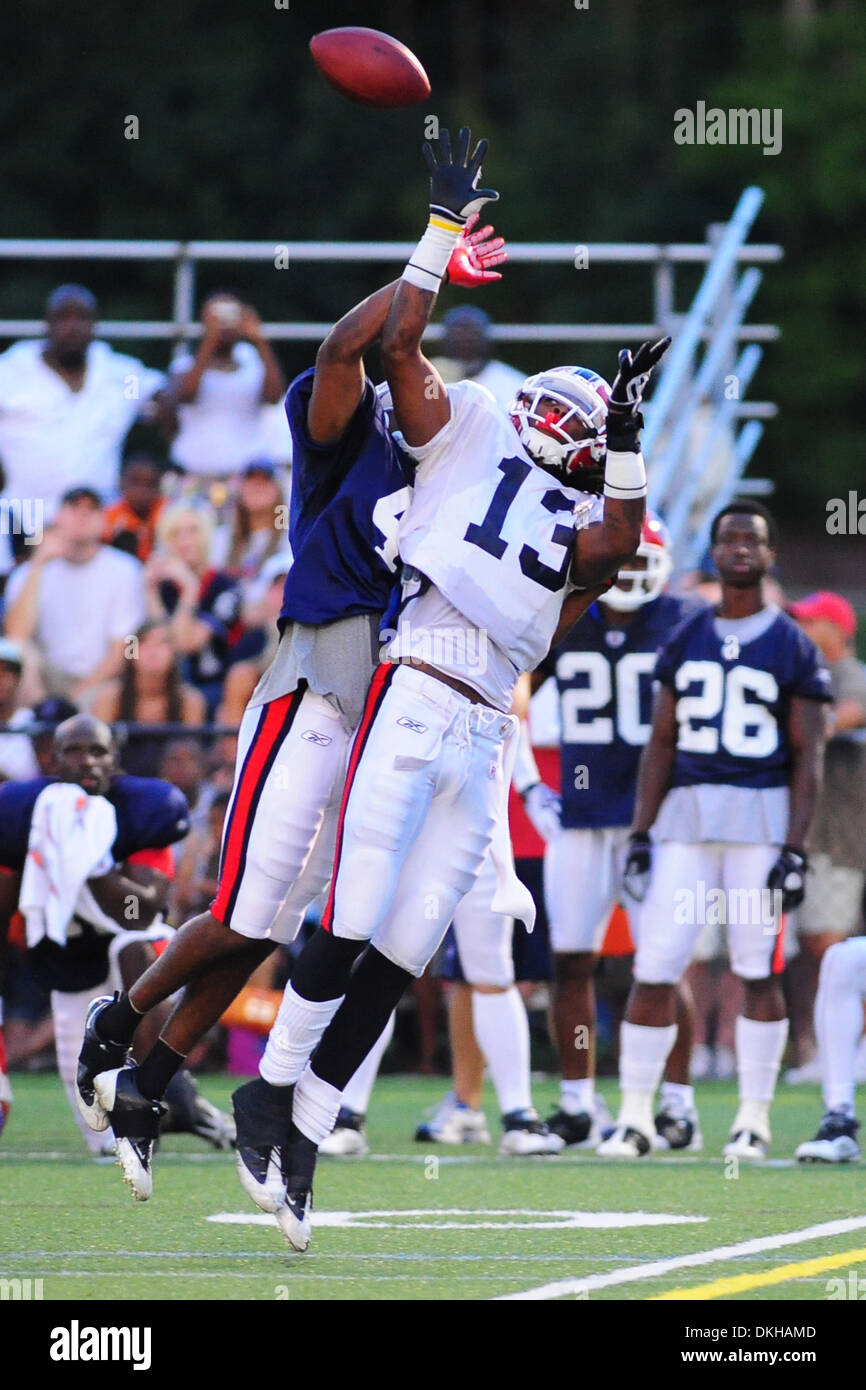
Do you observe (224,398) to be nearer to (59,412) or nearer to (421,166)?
(59,412)

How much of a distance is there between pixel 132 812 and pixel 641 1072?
166 centimetres

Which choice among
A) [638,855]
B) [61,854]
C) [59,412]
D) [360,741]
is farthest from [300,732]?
[59,412]

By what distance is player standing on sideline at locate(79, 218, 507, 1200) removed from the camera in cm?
→ 546

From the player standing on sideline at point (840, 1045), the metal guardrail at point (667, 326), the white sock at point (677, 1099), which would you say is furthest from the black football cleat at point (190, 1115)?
the metal guardrail at point (667, 326)

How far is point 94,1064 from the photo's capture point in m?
5.68

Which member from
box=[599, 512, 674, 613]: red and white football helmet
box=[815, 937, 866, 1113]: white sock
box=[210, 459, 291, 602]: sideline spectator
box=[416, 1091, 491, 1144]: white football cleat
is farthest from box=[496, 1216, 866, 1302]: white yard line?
box=[210, 459, 291, 602]: sideline spectator

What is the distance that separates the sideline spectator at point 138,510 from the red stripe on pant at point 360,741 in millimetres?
5428

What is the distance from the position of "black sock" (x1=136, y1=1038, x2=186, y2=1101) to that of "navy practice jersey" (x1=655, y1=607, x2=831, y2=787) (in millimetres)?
2448

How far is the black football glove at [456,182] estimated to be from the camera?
528 centimetres

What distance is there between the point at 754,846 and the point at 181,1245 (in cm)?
267

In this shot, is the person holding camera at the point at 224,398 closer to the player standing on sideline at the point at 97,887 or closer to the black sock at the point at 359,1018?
the player standing on sideline at the point at 97,887

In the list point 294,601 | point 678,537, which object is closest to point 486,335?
point 678,537

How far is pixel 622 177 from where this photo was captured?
29672 millimetres

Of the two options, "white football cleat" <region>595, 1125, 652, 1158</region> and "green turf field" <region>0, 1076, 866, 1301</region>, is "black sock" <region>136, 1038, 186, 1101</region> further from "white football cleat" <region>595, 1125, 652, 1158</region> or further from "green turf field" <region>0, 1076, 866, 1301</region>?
"white football cleat" <region>595, 1125, 652, 1158</region>
